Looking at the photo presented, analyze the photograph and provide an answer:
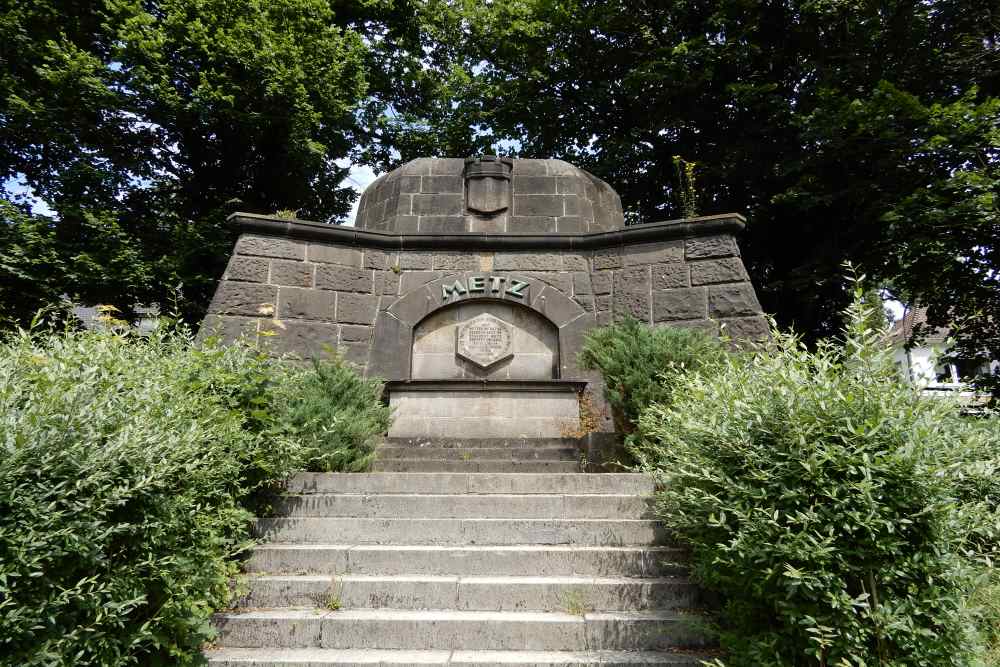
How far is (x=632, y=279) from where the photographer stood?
8.30m

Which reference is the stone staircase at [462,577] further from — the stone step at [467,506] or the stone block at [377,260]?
the stone block at [377,260]

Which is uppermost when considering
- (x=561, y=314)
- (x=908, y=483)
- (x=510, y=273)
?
(x=510, y=273)

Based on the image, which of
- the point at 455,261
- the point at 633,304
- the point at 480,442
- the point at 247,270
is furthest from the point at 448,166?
the point at 480,442

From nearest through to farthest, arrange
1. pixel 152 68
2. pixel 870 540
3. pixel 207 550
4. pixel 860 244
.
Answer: pixel 870 540 < pixel 207 550 < pixel 860 244 < pixel 152 68

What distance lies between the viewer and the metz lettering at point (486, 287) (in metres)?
8.39

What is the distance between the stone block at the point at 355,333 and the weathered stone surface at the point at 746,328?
15.2ft

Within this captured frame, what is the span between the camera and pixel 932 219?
9000 millimetres

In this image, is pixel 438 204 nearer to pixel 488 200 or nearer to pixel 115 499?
pixel 488 200

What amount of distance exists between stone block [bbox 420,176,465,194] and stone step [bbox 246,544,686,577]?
6.22m

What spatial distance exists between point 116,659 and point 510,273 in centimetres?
659

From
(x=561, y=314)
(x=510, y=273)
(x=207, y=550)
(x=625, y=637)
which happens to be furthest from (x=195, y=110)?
(x=625, y=637)

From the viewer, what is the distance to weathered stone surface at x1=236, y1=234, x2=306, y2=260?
813 centimetres

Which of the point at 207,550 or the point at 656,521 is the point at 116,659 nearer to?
the point at 207,550

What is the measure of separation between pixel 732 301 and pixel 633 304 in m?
1.24
